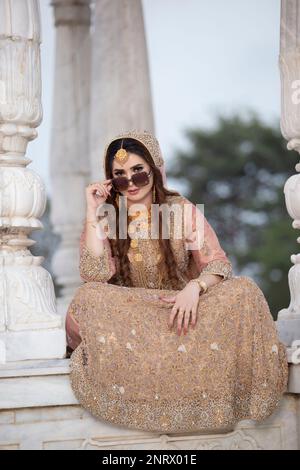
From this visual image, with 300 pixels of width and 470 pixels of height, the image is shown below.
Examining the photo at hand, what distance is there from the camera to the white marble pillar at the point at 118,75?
852 cm

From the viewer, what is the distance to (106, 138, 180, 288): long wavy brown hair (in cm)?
581

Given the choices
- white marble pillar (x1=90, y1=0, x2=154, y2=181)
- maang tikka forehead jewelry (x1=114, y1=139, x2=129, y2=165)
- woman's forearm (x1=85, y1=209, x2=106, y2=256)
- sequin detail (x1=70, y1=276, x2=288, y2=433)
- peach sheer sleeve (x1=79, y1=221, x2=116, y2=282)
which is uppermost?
white marble pillar (x1=90, y1=0, x2=154, y2=181)

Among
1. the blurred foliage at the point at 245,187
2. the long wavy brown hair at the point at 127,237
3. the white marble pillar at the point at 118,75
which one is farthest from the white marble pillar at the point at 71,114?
the blurred foliage at the point at 245,187

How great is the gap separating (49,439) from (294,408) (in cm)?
126

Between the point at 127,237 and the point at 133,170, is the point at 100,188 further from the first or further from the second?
the point at 127,237

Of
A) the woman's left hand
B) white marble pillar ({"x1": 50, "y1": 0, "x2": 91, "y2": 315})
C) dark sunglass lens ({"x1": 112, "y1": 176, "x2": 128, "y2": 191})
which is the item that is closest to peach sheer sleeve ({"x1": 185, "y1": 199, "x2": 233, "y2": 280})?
the woman's left hand

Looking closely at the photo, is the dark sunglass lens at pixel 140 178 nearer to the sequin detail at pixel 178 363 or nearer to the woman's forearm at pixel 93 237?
the woman's forearm at pixel 93 237

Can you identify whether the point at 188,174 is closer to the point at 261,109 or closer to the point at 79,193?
the point at 261,109

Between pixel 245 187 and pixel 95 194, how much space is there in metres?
20.8

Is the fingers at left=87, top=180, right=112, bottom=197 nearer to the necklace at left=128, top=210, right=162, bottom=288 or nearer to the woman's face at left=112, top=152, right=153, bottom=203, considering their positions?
the woman's face at left=112, top=152, right=153, bottom=203

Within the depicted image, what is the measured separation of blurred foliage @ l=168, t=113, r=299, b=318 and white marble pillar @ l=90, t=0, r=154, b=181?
14.7 meters

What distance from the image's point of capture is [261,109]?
90.1 feet

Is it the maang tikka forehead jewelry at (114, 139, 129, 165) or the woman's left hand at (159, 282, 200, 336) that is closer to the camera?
the woman's left hand at (159, 282, 200, 336)

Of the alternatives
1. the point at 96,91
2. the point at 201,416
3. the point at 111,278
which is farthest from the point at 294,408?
the point at 96,91
